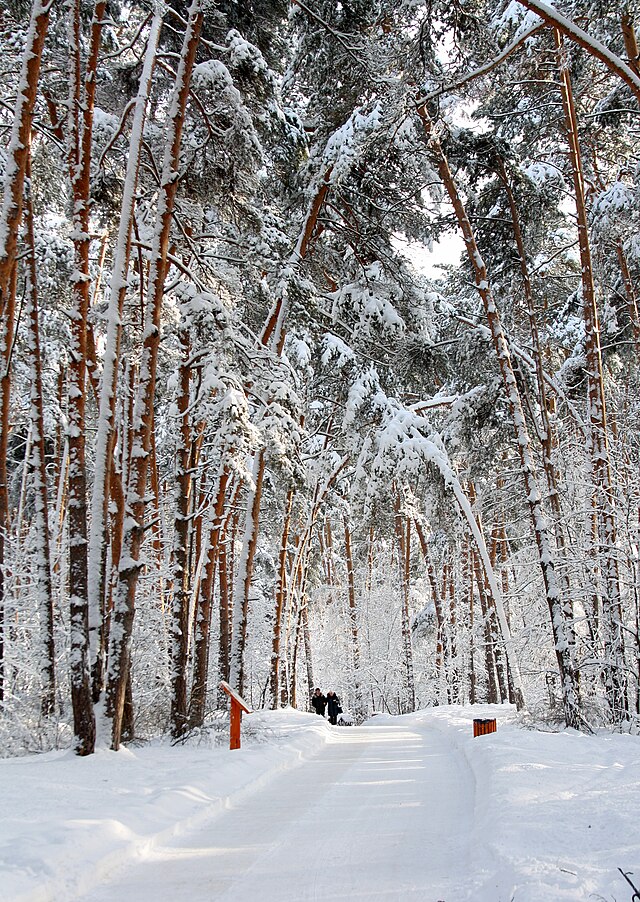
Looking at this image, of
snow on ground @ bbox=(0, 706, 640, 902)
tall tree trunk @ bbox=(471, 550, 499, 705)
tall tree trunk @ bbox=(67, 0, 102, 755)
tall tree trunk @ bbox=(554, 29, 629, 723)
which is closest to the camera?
snow on ground @ bbox=(0, 706, 640, 902)

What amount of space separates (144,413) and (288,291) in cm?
435

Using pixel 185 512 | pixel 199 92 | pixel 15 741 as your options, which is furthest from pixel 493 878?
pixel 199 92

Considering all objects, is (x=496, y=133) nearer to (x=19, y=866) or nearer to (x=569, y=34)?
(x=569, y=34)

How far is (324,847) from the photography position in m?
5.11

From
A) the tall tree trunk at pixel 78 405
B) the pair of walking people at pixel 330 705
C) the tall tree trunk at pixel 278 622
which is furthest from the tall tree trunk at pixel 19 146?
the pair of walking people at pixel 330 705

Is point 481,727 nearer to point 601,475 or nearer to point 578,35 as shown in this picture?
point 601,475

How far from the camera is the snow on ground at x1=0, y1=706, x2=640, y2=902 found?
13.1ft

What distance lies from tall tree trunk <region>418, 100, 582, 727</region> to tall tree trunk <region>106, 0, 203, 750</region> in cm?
354

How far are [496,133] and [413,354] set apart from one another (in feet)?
14.9

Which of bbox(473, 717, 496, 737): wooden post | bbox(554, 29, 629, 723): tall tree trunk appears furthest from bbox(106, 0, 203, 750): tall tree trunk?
bbox(473, 717, 496, 737): wooden post

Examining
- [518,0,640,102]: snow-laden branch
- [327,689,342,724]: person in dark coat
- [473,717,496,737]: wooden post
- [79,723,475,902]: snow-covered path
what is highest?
[518,0,640,102]: snow-laden branch

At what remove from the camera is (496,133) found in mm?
12898

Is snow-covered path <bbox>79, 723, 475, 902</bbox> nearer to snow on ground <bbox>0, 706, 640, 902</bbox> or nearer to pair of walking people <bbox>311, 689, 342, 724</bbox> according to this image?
snow on ground <bbox>0, 706, 640, 902</bbox>

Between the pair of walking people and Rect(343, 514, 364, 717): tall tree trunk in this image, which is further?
Rect(343, 514, 364, 717): tall tree trunk
